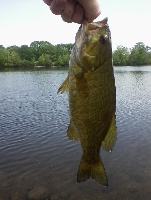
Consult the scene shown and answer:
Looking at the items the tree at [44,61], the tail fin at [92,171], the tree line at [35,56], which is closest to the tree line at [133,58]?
the tree line at [35,56]

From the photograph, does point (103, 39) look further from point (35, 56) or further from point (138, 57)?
point (138, 57)

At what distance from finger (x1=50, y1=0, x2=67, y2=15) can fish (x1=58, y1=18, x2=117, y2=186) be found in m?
0.21

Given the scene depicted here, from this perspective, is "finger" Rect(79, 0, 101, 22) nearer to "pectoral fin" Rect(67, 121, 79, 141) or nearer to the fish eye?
the fish eye

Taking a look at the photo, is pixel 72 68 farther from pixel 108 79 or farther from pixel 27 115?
pixel 27 115

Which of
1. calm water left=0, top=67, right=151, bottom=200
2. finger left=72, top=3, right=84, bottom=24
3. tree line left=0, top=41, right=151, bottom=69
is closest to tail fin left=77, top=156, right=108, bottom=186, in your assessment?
finger left=72, top=3, right=84, bottom=24

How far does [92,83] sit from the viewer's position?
2.27 metres

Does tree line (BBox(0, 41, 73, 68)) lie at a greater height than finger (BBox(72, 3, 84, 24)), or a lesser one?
lesser

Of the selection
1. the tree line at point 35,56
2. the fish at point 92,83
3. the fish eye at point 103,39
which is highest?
the fish eye at point 103,39

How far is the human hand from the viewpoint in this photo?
77.4 inches

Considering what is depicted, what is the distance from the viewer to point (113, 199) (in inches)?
443

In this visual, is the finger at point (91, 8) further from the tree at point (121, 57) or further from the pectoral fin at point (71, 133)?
the tree at point (121, 57)

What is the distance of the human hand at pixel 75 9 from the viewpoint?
6.45 ft

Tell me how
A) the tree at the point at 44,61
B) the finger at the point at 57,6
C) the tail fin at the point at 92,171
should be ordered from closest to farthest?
the finger at the point at 57,6, the tail fin at the point at 92,171, the tree at the point at 44,61

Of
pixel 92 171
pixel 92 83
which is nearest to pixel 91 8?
pixel 92 83
